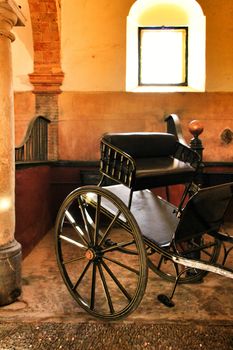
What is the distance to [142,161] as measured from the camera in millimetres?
2402

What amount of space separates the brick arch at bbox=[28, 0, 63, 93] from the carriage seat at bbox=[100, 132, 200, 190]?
11.6 ft

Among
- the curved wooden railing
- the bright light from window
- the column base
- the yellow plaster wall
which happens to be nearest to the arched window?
the bright light from window

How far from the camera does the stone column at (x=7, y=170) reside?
8.00ft

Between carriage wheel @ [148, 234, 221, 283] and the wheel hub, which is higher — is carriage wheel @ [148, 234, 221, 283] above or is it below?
Result: below

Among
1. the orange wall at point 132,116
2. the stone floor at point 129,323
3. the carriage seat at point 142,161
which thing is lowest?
the stone floor at point 129,323

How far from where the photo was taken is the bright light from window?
5895 millimetres

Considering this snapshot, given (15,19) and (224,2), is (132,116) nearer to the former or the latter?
(224,2)

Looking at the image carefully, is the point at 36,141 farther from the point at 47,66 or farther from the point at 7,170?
the point at 7,170

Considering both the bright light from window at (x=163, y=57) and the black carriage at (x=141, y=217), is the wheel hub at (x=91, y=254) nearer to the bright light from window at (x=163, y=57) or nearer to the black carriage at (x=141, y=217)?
the black carriage at (x=141, y=217)

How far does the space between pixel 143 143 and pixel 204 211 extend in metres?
0.69

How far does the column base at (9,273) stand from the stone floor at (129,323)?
68 millimetres

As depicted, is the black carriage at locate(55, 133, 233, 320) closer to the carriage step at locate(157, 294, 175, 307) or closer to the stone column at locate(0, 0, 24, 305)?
the carriage step at locate(157, 294, 175, 307)

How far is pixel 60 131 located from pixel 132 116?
1.30m

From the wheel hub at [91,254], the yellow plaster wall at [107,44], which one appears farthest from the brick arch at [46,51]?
the wheel hub at [91,254]
